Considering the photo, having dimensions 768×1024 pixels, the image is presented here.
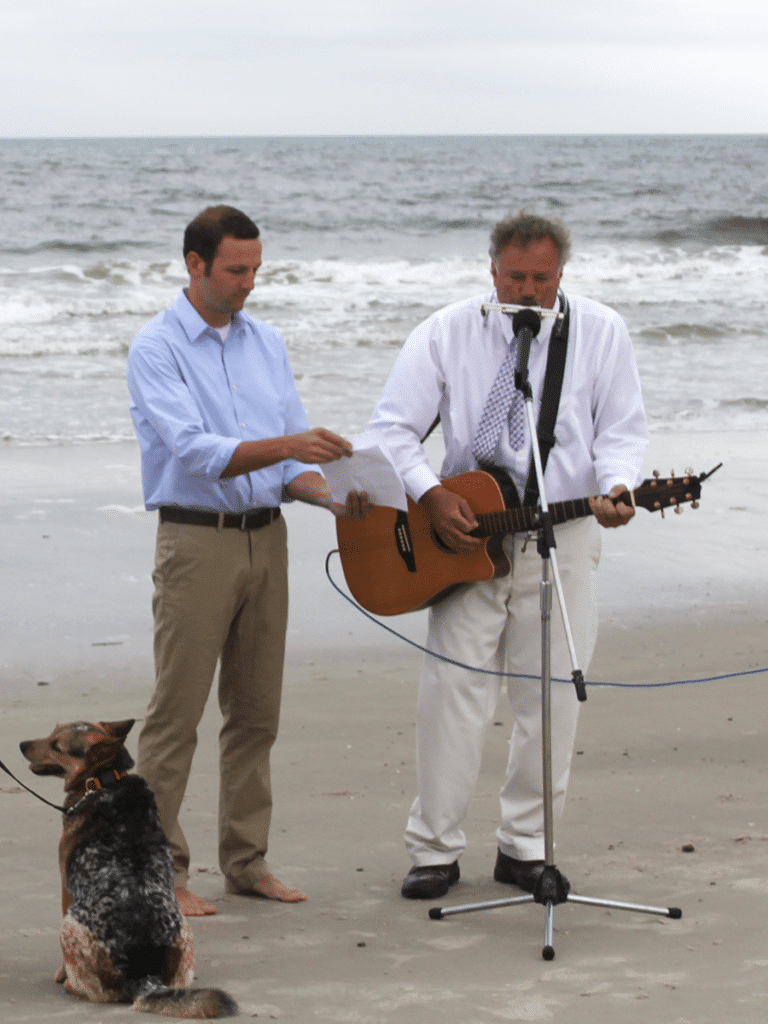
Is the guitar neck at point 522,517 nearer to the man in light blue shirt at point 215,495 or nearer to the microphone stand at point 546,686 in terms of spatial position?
the microphone stand at point 546,686

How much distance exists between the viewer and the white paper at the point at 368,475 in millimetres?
3525

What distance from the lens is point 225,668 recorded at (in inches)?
148

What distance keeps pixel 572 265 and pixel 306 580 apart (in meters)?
20.6

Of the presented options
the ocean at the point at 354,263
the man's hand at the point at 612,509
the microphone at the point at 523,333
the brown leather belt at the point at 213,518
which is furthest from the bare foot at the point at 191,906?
the ocean at the point at 354,263

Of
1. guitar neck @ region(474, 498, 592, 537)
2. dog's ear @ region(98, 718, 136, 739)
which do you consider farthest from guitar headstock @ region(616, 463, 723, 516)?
dog's ear @ region(98, 718, 136, 739)

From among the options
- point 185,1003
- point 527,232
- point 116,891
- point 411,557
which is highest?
point 527,232

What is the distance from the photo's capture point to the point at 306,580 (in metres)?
6.96

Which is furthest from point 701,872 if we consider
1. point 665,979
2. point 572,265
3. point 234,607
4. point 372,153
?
point 372,153

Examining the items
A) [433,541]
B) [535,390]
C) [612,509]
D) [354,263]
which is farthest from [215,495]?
[354,263]

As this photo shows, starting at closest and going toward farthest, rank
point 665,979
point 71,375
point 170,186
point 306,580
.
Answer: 1. point 665,979
2. point 306,580
3. point 71,375
4. point 170,186

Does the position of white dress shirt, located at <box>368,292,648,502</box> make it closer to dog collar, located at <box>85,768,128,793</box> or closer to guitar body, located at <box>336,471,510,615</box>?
guitar body, located at <box>336,471,510,615</box>

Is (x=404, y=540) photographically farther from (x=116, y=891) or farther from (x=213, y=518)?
(x=116, y=891)

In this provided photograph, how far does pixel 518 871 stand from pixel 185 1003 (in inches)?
50.8

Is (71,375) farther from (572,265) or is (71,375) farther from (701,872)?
(572,265)
